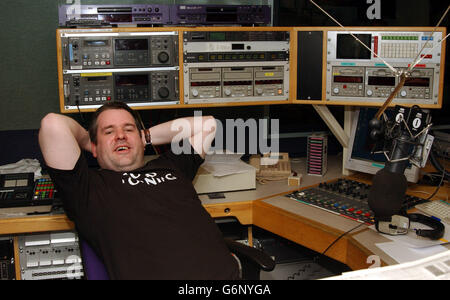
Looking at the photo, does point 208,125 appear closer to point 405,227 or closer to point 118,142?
point 118,142

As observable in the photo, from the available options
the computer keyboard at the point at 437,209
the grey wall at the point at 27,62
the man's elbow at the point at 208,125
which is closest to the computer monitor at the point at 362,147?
the computer keyboard at the point at 437,209

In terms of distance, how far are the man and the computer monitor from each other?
0.98 m

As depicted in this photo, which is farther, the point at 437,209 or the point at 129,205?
the point at 437,209

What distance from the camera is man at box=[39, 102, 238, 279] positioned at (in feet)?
5.04

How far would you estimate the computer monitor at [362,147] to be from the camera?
93.7 inches

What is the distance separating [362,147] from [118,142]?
4.18 feet

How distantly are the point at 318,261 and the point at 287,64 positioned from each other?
1080 millimetres

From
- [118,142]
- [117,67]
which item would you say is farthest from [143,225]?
[117,67]

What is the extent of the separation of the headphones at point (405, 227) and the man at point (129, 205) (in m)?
0.55

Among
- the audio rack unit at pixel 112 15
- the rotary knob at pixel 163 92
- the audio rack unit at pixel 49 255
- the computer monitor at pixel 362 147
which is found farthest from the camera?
the computer monitor at pixel 362 147

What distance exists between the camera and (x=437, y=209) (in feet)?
6.38

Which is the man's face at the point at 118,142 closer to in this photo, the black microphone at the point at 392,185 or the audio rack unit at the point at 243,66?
the audio rack unit at the point at 243,66

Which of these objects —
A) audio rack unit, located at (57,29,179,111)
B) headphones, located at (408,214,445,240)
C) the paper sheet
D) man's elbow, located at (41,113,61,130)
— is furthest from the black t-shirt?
headphones, located at (408,214,445,240)

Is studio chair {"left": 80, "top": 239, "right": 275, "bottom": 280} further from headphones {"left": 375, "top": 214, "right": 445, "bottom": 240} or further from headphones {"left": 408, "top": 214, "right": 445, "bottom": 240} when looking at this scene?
headphones {"left": 408, "top": 214, "right": 445, "bottom": 240}
